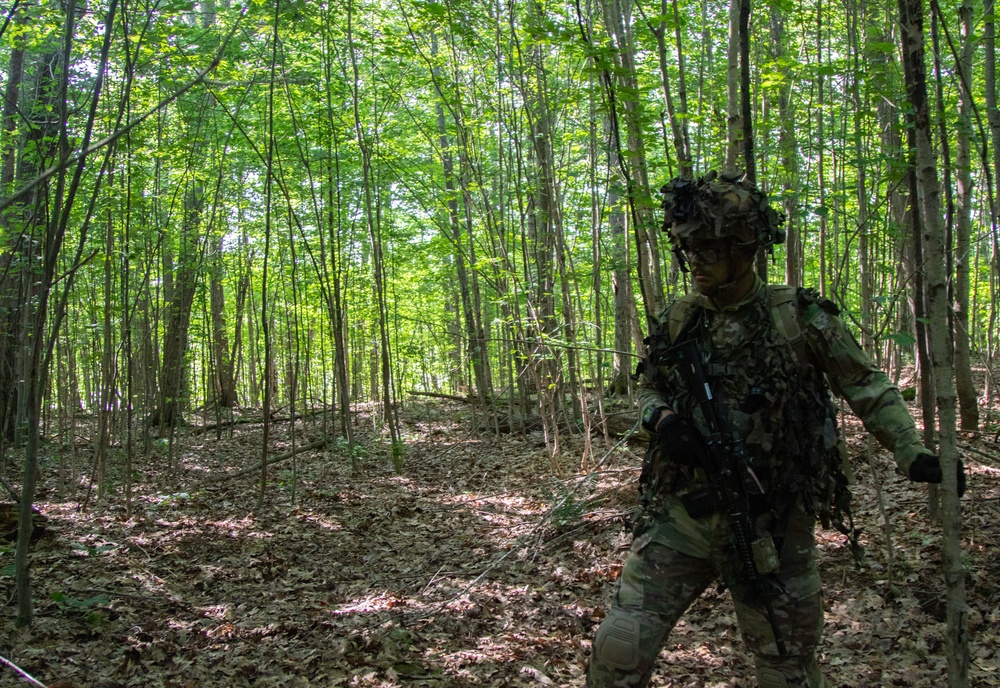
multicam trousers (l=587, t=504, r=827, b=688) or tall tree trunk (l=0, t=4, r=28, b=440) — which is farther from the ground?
tall tree trunk (l=0, t=4, r=28, b=440)

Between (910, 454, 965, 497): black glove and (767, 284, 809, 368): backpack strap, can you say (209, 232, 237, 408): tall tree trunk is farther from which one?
(910, 454, 965, 497): black glove

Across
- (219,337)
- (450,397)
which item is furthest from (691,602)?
(219,337)

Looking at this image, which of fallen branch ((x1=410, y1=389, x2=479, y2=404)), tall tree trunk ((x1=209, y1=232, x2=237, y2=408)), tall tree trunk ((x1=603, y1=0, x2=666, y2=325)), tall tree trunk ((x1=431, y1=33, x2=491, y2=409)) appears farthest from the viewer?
fallen branch ((x1=410, y1=389, x2=479, y2=404))

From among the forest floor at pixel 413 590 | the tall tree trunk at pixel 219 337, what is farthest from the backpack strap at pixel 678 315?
the tall tree trunk at pixel 219 337

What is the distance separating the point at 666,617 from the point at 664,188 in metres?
1.31

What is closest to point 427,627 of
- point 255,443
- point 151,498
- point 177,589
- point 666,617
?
point 177,589

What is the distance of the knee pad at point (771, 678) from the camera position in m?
1.93

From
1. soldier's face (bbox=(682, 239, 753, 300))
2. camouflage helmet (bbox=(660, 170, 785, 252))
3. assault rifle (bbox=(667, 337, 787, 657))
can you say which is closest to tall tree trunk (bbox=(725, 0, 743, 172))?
camouflage helmet (bbox=(660, 170, 785, 252))

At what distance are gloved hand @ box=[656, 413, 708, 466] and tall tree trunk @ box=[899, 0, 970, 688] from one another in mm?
662

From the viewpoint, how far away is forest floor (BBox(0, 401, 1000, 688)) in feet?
10.4

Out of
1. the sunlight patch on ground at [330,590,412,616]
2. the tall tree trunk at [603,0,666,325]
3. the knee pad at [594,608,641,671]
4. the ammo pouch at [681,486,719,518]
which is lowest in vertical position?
the sunlight patch on ground at [330,590,412,616]

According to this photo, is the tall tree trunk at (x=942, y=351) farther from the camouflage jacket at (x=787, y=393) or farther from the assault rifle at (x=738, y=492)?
the assault rifle at (x=738, y=492)

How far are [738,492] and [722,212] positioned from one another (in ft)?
2.72

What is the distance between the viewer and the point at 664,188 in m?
2.19
